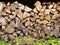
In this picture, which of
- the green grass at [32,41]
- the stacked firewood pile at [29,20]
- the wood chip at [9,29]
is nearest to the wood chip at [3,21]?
the stacked firewood pile at [29,20]

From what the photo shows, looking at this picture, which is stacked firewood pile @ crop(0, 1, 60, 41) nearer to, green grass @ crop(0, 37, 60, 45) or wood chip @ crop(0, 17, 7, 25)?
wood chip @ crop(0, 17, 7, 25)

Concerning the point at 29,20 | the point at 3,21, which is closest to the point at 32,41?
the point at 29,20

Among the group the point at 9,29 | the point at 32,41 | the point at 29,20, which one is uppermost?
the point at 29,20

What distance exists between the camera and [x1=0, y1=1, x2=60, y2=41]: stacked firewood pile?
4539mm

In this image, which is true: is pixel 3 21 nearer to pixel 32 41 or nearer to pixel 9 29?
pixel 9 29

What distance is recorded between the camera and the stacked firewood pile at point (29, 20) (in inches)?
179

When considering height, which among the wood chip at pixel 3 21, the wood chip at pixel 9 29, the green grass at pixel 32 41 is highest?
the wood chip at pixel 3 21

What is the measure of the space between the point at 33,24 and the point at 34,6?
0.39 meters

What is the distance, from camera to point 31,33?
462cm

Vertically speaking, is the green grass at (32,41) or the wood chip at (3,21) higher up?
the wood chip at (3,21)

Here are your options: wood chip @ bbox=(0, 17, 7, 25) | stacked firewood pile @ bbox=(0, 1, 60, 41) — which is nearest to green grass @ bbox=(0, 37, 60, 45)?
stacked firewood pile @ bbox=(0, 1, 60, 41)

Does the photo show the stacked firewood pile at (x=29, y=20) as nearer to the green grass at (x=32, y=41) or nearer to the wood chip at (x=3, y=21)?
the wood chip at (x=3, y=21)

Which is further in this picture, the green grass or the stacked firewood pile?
the stacked firewood pile

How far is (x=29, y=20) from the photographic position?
181 inches
